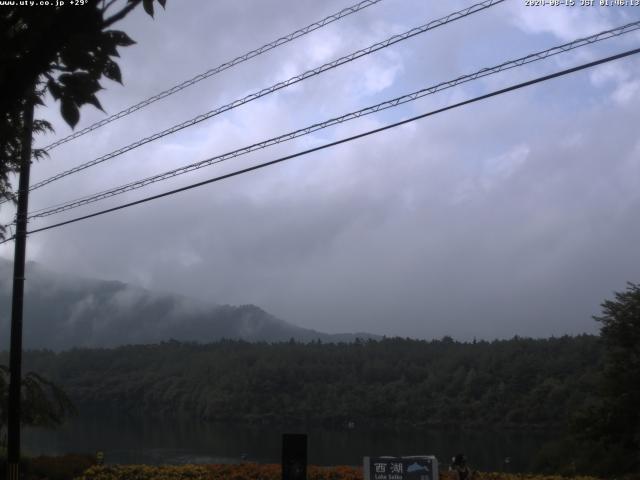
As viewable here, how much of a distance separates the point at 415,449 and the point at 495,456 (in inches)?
160

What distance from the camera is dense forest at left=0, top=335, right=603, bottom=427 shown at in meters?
54.0

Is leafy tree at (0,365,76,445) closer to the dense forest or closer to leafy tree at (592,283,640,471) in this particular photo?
leafy tree at (592,283,640,471)

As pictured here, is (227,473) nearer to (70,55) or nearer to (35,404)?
(35,404)

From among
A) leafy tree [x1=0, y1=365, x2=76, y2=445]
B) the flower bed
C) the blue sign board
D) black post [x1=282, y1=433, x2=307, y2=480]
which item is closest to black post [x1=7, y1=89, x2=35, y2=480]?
leafy tree [x1=0, y1=365, x2=76, y2=445]

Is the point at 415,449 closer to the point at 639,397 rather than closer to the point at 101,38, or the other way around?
the point at 639,397

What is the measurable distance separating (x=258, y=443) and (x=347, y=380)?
25.8 m

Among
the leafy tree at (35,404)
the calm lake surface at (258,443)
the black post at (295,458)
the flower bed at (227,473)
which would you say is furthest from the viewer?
the calm lake surface at (258,443)

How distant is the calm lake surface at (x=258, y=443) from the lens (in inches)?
1283

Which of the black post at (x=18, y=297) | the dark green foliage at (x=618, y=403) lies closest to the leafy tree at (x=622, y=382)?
the dark green foliage at (x=618, y=403)

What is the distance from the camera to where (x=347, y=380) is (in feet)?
230

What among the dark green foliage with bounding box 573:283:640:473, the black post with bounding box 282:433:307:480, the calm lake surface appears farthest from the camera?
the calm lake surface

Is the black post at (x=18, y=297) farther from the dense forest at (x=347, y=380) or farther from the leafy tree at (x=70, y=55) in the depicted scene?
the dense forest at (x=347, y=380)

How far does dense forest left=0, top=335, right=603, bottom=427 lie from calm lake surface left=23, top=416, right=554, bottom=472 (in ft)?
13.0

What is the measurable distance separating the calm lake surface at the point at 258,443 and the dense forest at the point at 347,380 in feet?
13.0
